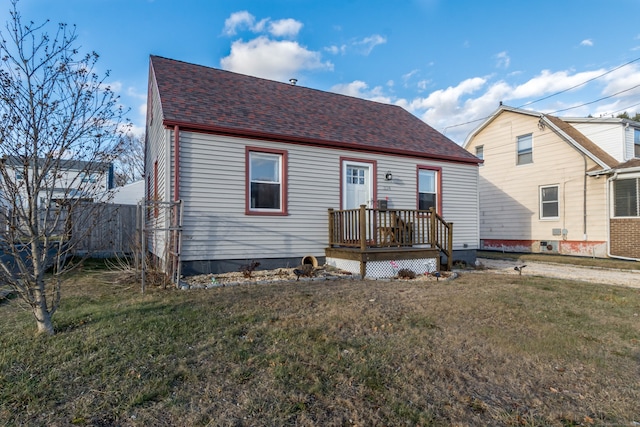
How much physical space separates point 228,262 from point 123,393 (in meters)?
5.01

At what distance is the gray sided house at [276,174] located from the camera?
714cm

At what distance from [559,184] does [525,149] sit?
2081mm

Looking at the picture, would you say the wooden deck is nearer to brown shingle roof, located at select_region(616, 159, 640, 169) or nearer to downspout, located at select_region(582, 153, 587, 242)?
downspout, located at select_region(582, 153, 587, 242)

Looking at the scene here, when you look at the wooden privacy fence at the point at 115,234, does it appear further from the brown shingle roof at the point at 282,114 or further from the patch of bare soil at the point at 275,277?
the brown shingle roof at the point at 282,114

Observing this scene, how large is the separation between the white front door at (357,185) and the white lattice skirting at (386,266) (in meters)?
1.67

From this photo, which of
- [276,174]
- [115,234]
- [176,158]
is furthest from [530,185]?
[115,234]

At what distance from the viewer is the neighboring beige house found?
1177cm

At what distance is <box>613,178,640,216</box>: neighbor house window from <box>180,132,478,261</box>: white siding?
756cm

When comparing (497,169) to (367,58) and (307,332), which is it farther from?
(307,332)

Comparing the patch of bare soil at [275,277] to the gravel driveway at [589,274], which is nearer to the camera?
the patch of bare soil at [275,277]

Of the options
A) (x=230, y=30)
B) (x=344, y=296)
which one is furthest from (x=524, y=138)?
(x=344, y=296)

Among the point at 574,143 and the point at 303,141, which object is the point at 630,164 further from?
the point at 303,141

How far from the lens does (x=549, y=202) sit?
13820mm

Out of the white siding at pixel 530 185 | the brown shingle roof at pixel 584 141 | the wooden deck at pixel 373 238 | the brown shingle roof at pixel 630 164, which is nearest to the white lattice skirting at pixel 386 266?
the wooden deck at pixel 373 238
